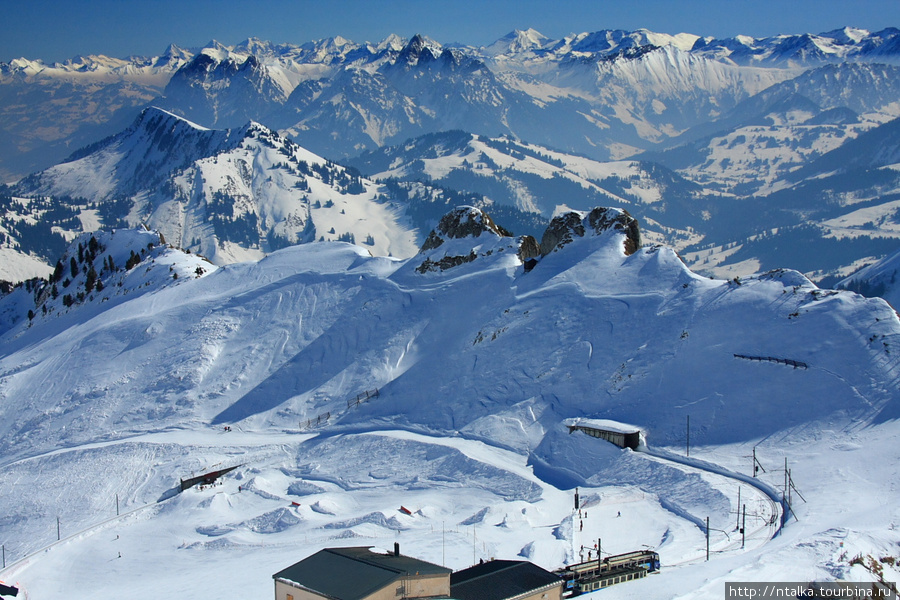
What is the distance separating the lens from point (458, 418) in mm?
64375

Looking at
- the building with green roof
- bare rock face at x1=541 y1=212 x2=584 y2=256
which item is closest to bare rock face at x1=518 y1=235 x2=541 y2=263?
bare rock face at x1=541 y1=212 x2=584 y2=256

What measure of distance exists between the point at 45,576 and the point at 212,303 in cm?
3895

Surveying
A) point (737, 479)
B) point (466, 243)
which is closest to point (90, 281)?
point (466, 243)

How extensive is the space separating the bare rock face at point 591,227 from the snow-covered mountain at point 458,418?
0.23 meters

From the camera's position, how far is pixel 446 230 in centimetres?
8819

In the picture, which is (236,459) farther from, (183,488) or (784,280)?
(784,280)

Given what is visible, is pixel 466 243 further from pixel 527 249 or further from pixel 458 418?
pixel 458 418

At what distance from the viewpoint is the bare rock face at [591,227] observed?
7938 cm

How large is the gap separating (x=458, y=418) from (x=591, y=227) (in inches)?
1022

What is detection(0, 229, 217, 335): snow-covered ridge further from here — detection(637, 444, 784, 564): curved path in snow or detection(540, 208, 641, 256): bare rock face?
detection(637, 444, 784, 564): curved path in snow

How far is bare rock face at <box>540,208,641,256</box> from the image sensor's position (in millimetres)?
79375

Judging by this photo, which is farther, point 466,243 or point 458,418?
point 466,243

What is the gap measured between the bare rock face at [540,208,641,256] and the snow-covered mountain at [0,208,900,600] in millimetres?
229

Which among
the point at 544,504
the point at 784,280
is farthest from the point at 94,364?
the point at 784,280
